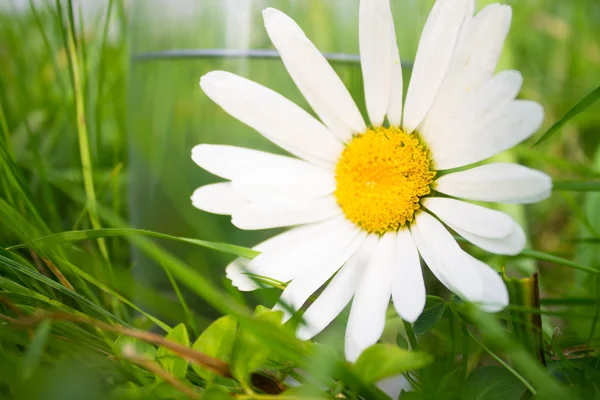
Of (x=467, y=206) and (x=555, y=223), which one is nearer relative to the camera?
(x=467, y=206)

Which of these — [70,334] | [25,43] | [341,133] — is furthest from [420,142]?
[25,43]

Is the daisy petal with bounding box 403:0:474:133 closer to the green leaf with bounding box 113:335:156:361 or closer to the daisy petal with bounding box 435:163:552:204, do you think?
the daisy petal with bounding box 435:163:552:204

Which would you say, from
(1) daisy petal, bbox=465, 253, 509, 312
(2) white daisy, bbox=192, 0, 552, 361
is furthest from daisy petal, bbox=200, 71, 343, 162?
(1) daisy petal, bbox=465, 253, 509, 312

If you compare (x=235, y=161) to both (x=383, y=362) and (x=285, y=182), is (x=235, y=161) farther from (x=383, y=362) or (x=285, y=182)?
(x=383, y=362)

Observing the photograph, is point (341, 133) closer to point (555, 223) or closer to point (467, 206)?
point (467, 206)

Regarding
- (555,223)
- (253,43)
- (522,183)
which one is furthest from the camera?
(555,223)

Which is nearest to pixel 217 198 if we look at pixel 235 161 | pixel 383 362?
pixel 235 161

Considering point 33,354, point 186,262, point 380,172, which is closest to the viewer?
point 33,354
